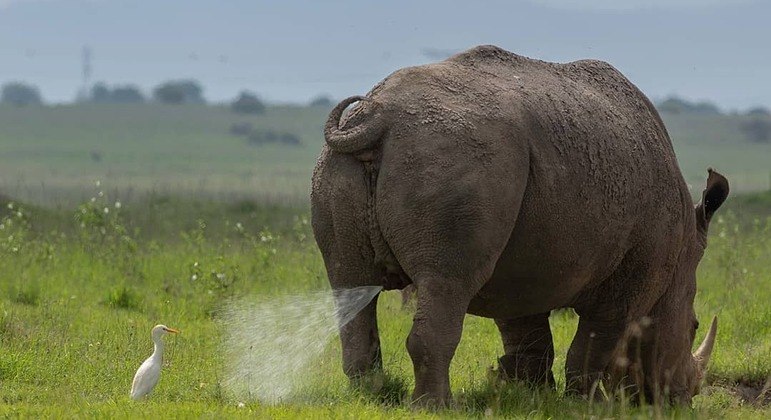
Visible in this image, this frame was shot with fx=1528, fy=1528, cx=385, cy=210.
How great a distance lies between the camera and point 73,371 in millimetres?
9688

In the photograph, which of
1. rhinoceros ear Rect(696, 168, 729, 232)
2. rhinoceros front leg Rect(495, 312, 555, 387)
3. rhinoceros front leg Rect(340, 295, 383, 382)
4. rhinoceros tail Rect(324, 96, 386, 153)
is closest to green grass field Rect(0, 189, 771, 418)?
rhinoceros front leg Rect(340, 295, 383, 382)

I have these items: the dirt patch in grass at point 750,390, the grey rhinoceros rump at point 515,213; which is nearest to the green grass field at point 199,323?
the dirt patch in grass at point 750,390

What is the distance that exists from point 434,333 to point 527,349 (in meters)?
2.39

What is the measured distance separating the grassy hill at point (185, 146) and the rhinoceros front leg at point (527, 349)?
45667mm

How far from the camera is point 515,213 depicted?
8.04 m

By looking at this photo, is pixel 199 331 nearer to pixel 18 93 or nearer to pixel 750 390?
pixel 750 390

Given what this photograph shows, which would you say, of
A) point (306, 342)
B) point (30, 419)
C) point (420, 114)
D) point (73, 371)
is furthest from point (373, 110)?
point (73, 371)

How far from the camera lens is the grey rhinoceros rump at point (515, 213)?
7.85 metres

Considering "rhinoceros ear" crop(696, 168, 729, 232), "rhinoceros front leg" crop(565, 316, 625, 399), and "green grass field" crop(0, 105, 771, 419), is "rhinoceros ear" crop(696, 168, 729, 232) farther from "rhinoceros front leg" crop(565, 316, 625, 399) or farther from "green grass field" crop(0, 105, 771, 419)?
"green grass field" crop(0, 105, 771, 419)

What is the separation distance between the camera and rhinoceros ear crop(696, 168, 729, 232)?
10055 millimetres

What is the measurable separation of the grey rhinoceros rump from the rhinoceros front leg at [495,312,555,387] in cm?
3

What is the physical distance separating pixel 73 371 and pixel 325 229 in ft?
7.56

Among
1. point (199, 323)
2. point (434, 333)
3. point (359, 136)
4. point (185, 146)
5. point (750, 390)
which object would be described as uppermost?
point (359, 136)

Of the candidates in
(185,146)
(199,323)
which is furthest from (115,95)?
(199,323)
